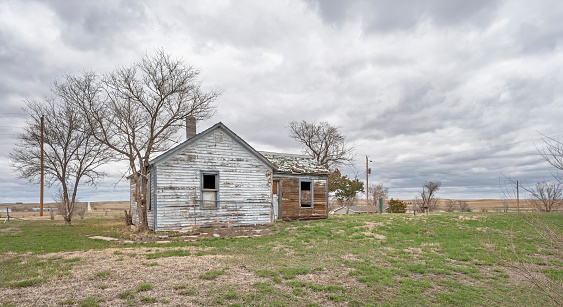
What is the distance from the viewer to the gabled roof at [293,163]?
Answer: 870 inches

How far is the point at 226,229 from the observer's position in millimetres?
17094

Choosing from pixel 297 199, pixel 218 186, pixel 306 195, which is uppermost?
pixel 218 186

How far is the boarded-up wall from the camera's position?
2175 centimetres

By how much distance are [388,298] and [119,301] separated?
5278 millimetres

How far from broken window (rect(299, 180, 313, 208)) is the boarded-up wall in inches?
9.4

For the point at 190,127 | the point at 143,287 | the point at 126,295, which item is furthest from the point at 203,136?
the point at 126,295

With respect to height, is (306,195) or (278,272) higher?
(306,195)

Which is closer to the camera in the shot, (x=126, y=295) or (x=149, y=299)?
(x=149, y=299)

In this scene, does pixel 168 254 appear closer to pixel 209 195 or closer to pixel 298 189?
pixel 209 195

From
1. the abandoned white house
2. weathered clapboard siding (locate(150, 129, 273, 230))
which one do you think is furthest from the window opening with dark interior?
weathered clapboard siding (locate(150, 129, 273, 230))

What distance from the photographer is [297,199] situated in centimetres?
2222

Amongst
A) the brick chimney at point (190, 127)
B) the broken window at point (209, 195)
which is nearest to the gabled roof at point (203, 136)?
the broken window at point (209, 195)

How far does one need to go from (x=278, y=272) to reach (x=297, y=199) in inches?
556

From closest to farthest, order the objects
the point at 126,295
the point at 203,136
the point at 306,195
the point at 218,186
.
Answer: the point at 126,295, the point at 203,136, the point at 218,186, the point at 306,195
